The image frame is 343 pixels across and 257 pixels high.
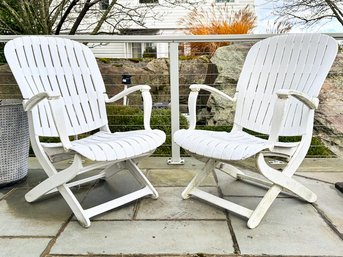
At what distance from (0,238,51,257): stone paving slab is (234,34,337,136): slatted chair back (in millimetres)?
1546

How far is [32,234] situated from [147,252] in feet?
2.12

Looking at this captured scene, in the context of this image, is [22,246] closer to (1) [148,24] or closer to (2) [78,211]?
(2) [78,211]

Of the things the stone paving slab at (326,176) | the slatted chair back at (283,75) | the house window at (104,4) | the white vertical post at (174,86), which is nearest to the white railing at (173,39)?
the white vertical post at (174,86)

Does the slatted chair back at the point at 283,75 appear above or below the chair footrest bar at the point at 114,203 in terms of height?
above

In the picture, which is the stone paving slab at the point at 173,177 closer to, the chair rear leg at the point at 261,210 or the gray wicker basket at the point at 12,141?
the chair rear leg at the point at 261,210

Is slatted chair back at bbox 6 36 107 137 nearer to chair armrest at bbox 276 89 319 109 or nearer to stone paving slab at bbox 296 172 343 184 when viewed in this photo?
chair armrest at bbox 276 89 319 109

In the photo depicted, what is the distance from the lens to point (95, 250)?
5.18 ft

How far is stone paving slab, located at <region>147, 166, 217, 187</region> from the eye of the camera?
246cm

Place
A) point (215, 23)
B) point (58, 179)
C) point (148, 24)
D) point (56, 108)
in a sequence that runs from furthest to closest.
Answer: point (148, 24)
point (215, 23)
point (58, 179)
point (56, 108)

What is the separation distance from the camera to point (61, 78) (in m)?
2.33

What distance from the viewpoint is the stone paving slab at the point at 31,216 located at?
1.77 m

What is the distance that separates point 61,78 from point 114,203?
Answer: 1.00 meters

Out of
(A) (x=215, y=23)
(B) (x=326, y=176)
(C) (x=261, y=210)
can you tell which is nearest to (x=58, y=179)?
(C) (x=261, y=210)

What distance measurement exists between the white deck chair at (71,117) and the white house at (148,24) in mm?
2335
